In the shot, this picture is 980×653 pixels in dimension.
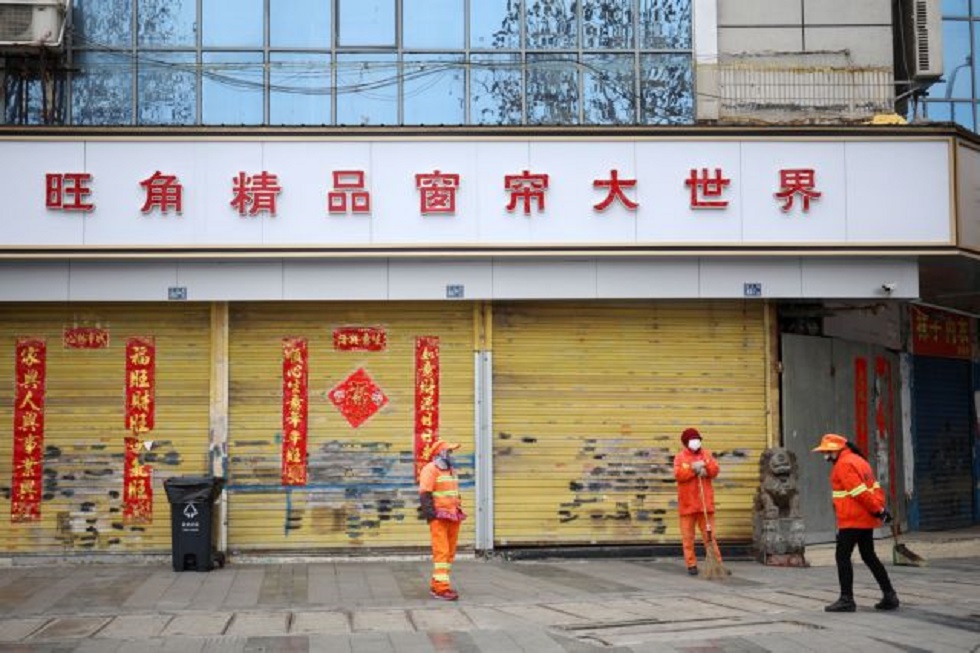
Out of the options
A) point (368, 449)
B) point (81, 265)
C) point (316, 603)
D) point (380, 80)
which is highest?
point (380, 80)

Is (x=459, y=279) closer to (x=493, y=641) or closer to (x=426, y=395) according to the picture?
(x=426, y=395)

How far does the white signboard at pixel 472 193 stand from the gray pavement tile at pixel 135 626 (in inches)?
234

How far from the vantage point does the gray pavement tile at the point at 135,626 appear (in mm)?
10703

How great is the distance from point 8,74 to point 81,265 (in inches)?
118

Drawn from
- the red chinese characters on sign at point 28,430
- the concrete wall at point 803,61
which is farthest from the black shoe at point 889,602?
the red chinese characters on sign at point 28,430

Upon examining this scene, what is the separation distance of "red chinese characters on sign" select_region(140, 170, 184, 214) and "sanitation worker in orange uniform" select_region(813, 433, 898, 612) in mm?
8817

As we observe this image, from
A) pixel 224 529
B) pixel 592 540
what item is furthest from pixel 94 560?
pixel 592 540

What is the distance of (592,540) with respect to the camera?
17.3 metres

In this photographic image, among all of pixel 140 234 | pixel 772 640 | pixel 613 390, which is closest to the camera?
pixel 772 640

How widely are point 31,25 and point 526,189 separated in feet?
22.4

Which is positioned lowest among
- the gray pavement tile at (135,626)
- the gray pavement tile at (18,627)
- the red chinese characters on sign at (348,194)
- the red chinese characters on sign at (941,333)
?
the gray pavement tile at (18,627)

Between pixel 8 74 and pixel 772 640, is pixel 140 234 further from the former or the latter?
pixel 772 640

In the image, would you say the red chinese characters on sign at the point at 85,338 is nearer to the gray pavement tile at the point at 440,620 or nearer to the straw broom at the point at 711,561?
the gray pavement tile at the point at 440,620

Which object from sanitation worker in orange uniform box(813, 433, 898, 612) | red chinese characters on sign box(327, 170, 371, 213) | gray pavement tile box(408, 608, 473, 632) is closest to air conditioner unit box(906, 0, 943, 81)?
red chinese characters on sign box(327, 170, 371, 213)
